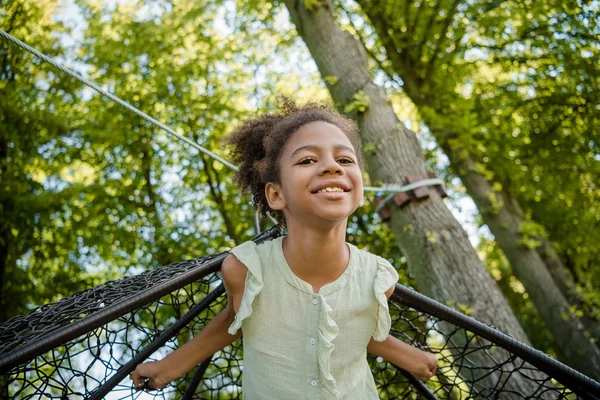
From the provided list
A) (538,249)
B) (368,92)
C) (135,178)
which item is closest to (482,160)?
(538,249)

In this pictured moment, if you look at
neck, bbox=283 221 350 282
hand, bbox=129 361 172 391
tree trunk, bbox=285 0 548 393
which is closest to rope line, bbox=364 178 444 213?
tree trunk, bbox=285 0 548 393

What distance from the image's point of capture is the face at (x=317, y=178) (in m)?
1.38

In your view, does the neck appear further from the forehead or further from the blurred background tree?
the blurred background tree

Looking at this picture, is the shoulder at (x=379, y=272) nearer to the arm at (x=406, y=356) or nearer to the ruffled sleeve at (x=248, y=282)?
the arm at (x=406, y=356)

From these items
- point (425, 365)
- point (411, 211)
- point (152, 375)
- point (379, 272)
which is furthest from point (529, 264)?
point (152, 375)

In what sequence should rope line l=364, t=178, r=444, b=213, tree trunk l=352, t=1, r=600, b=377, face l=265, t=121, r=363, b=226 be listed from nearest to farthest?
face l=265, t=121, r=363, b=226, rope line l=364, t=178, r=444, b=213, tree trunk l=352, t=1, r=600, b=377

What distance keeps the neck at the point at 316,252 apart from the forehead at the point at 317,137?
23cm

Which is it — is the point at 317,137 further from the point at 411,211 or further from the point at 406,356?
the point at 411,211

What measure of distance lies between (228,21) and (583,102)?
4378mm

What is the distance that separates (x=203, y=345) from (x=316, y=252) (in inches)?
18.5

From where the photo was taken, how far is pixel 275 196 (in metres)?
1.54

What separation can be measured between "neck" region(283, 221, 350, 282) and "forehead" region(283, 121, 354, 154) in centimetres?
23

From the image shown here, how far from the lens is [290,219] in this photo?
4.94ft

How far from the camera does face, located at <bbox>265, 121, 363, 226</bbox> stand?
1.38 m
